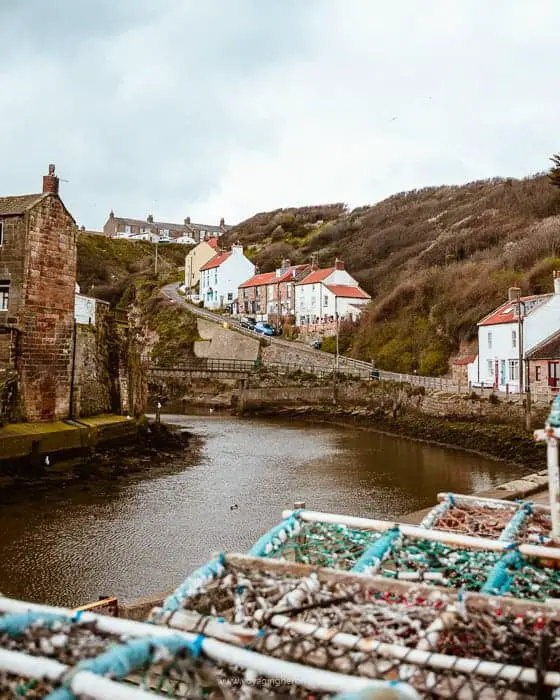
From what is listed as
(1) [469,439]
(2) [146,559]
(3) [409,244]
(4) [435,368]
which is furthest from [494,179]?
(2) [146,559]

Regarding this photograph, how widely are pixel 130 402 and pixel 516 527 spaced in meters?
22.0

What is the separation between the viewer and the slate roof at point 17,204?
2147cm

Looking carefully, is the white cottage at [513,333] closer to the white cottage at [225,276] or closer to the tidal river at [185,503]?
the tidal river at [185,503]

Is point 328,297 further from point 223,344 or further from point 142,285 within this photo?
point 142,285

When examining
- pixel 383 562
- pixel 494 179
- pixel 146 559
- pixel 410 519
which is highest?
pixel 494 179

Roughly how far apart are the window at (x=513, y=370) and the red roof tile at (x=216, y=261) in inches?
1714

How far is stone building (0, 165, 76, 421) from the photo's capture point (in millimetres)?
20984

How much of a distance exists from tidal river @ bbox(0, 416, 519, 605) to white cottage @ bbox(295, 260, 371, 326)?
2742 centimetres

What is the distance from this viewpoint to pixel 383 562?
4926 mm

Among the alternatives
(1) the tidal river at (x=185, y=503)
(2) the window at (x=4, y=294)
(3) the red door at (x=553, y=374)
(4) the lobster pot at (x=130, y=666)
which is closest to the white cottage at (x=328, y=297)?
(3) the red door at (x=553, y=374)

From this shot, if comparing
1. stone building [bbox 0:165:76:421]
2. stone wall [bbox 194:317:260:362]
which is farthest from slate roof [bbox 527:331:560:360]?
stone wall [bbox 194:317:260:362]

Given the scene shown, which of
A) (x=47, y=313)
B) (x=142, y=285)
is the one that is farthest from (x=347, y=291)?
(x=47, y=313)

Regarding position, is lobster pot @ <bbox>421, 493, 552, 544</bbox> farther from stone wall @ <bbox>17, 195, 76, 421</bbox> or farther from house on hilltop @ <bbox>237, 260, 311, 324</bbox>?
house on hilltop @ <bbox>237, 260, 311, 324</bbox>

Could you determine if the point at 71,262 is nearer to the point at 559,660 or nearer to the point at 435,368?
the point at 559,660
